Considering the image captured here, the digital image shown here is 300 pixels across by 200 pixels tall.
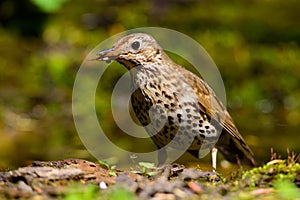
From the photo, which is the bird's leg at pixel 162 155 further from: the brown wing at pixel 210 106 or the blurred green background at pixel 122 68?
the blurred green background at pixel 122 68

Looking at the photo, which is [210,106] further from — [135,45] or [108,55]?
[108,55]

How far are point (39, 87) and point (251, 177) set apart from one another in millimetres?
6058

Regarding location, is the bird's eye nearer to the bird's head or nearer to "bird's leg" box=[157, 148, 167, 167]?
the bird's head

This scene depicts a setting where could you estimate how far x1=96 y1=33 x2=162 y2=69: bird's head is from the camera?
18.9ft

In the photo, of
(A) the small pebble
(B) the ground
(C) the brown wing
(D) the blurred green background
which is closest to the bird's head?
(C) the brown wing

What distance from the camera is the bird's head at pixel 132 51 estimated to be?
575cm

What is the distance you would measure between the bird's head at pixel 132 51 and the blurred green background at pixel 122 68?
9.32 ft

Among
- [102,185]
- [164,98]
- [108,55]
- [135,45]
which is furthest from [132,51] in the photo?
[102,185]

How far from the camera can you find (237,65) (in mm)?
Answer: 10773

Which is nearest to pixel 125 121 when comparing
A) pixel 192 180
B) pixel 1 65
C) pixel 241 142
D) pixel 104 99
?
pixel 104 99

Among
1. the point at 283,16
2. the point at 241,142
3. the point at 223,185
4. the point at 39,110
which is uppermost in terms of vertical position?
the point at 283,16

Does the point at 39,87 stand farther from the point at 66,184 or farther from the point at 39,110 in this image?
the point at 66,184

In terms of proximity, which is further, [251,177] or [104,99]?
[104,99]

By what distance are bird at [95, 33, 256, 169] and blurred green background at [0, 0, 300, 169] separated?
2545mm
